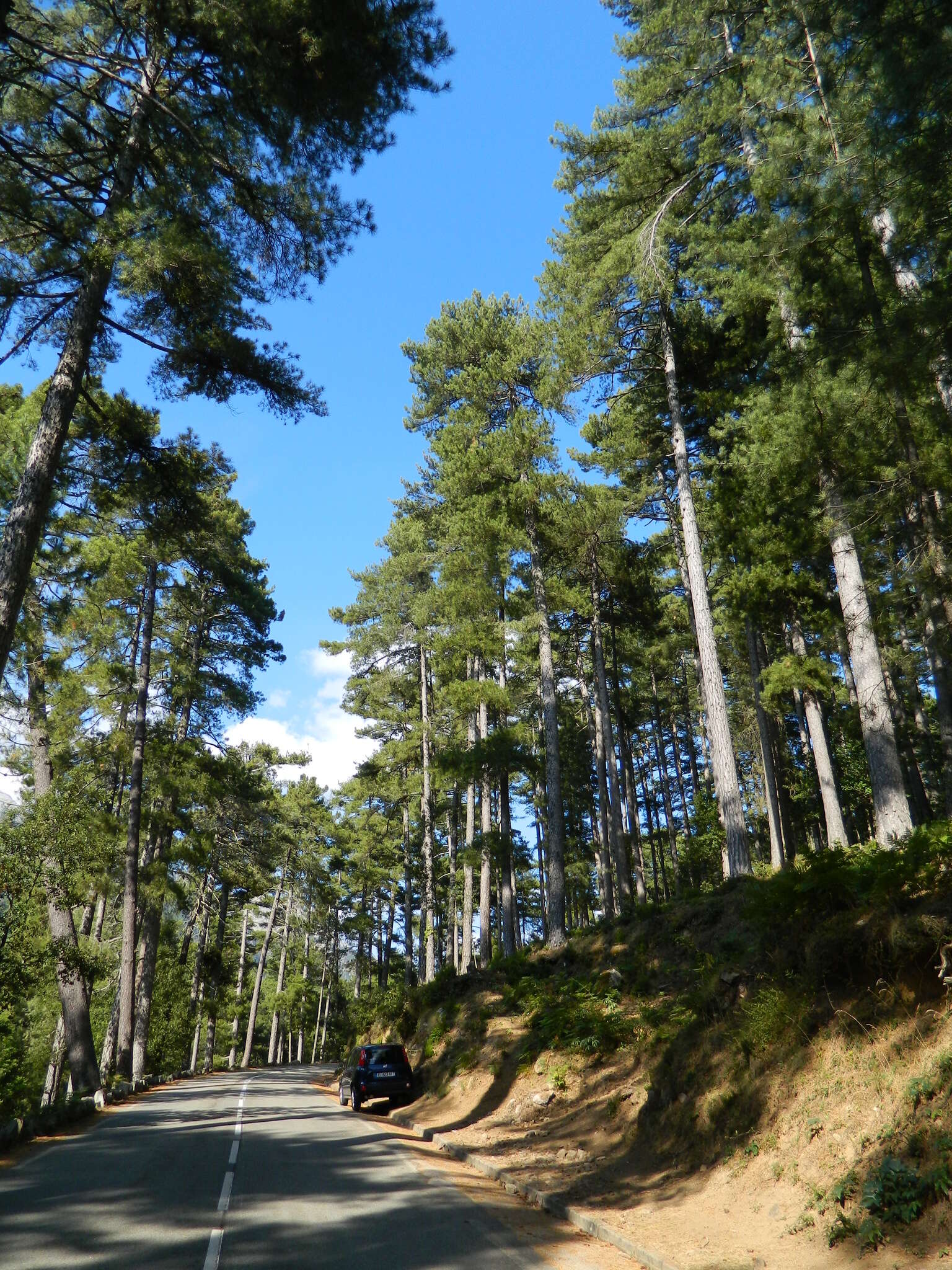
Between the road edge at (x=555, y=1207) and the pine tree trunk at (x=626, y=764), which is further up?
the pine tree trunk at (x=626, y=764)

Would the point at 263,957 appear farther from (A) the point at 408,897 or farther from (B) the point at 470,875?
(B) the point at 470,875

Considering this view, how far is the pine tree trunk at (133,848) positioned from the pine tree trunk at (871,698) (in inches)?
695

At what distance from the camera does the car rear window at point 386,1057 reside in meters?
17.4

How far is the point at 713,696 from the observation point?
15.0 m

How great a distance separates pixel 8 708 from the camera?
58.6 ft

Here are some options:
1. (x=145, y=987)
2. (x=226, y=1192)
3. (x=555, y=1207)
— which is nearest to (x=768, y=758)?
(x=555, y=1207)

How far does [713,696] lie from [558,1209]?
958 centimetres

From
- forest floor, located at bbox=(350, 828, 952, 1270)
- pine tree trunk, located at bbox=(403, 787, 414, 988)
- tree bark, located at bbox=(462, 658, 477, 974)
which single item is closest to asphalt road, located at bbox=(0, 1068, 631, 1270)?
forest floor, located at bbox=(350, 828, 952, 1270)

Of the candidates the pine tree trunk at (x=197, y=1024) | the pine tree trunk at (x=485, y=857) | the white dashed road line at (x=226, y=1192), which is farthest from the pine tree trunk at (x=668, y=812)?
the white dashed road line at (x=226, y=1192)

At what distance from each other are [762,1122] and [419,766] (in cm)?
2621

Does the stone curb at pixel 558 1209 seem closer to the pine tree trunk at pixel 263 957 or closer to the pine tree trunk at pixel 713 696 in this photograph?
the pine tree trunk at pixel 713 696

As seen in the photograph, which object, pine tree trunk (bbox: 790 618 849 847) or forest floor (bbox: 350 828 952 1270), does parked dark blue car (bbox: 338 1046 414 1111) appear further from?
pine tree trunk (bbox: 790 618 849 847)

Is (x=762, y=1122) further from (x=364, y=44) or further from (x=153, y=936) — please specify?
(x=153, y=936)

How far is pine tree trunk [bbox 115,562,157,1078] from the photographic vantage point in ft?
65.9
